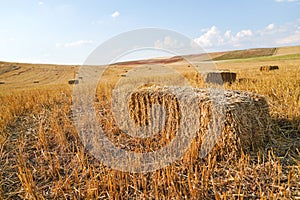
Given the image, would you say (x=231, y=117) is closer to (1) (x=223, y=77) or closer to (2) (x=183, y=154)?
(2) (x=183, y=154)

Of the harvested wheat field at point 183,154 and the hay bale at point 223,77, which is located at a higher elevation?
the hay bale at point 223,77

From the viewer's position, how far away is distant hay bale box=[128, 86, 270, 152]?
2.99 metres

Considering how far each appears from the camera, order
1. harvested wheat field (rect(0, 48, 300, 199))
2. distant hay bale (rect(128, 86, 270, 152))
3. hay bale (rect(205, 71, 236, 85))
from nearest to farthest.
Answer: harvested wheat field (rect(0, 48, 300, 199))
distant hay bale (rect(128, 86, 270, 152))
hay bale (rect(205, 71, 236, 85))

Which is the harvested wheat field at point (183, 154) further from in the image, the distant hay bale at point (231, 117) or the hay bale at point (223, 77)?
the hay bale at point (223, 77)

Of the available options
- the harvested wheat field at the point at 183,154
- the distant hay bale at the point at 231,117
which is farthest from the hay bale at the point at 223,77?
the distant hay bale at the point at 231,117

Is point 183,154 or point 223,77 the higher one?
point 223,77

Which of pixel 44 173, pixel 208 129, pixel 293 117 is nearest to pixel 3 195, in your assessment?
pixel 44 173

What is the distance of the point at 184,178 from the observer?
8.55 feet

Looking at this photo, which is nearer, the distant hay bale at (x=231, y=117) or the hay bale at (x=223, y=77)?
the distant hay bale at (x=231, y=117)

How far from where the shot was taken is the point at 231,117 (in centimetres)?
297

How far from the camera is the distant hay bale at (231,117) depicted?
299 centimetres

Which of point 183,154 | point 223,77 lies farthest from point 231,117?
point 223,77

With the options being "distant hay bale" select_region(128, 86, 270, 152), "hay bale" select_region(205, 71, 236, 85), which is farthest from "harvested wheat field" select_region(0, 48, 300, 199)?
"hay bale" select_region(205, 71, 236, 85)

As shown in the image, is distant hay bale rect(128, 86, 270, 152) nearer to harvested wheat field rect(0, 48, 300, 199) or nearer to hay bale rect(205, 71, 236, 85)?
harvested wheat field rect(0, 48, 300, 199)
